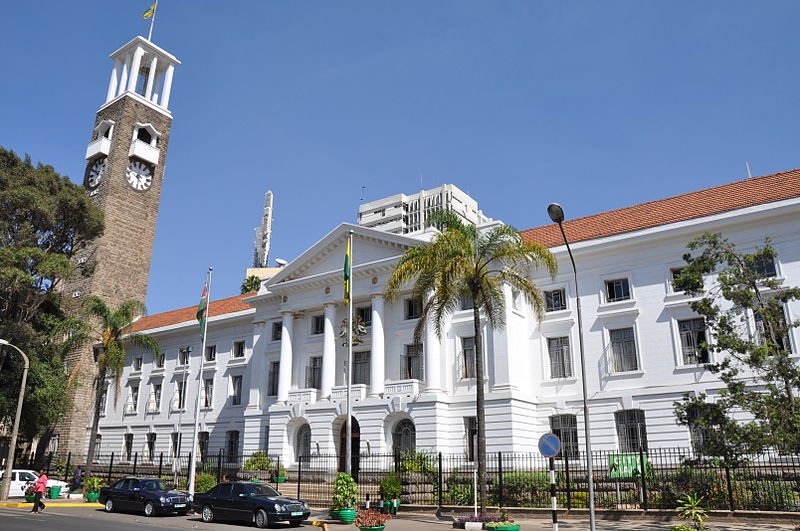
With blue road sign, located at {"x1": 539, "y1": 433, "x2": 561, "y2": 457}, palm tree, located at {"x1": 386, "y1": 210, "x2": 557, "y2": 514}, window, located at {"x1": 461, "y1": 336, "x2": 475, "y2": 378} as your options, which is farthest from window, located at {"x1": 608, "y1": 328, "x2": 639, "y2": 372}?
blue road sign, located at {"x1": 539, "y1": 433, "x2": 561, "y2": 457}

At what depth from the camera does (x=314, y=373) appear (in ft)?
126

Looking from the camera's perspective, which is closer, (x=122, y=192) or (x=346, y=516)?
(x=346, y=516)

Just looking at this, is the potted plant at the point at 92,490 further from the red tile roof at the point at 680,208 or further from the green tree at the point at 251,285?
the green tree at the point at 251,285

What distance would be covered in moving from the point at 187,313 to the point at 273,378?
51.5ft

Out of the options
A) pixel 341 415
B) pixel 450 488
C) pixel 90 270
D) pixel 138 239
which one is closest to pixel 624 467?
pixel 450 488

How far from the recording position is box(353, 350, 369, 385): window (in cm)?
3653

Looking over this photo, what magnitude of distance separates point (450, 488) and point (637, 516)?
7.44m

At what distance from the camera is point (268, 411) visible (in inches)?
1532

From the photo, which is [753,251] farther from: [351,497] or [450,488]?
[351,497]

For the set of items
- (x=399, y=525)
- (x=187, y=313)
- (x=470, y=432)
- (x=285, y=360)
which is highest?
(x=187, y=313)

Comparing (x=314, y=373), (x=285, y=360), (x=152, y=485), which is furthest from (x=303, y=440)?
(x=152, y=485)

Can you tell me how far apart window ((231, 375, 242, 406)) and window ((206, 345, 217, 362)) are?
2.92 m

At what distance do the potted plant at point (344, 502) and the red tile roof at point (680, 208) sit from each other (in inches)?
670

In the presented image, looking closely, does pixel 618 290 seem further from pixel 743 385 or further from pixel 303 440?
pixel 303 440
